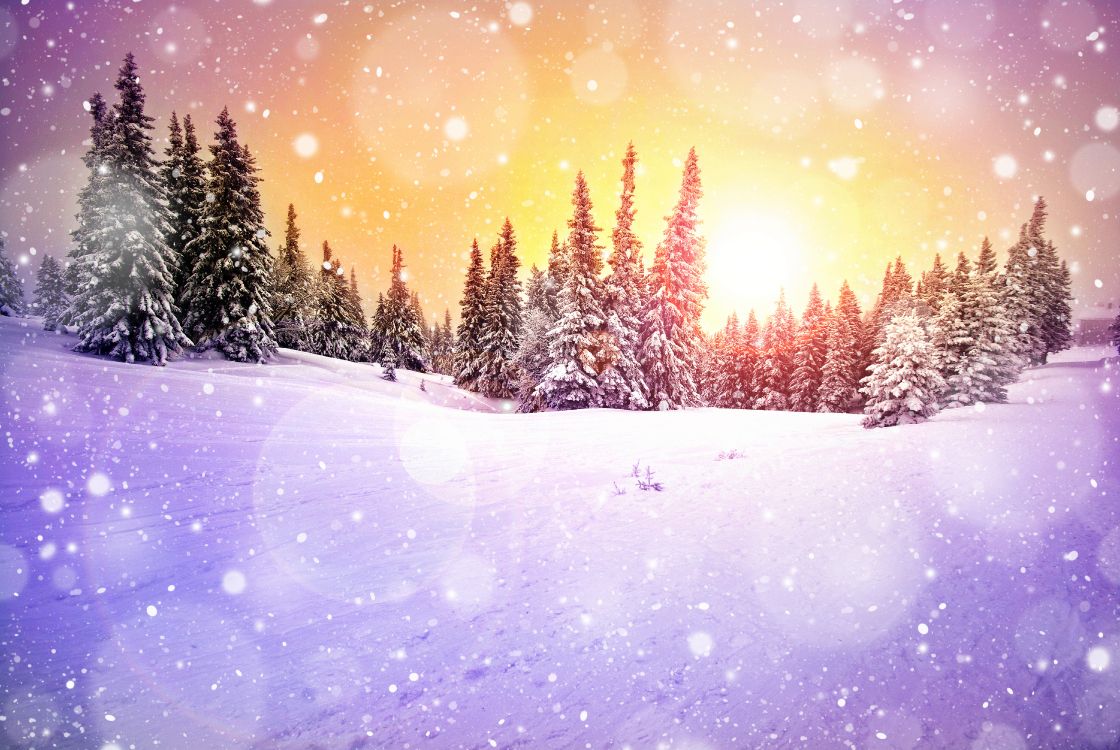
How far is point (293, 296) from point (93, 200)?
22479mm

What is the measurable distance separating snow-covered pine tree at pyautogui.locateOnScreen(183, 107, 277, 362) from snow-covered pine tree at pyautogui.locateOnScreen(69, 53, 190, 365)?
409 cm

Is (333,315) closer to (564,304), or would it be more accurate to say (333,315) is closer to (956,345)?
(564,304)

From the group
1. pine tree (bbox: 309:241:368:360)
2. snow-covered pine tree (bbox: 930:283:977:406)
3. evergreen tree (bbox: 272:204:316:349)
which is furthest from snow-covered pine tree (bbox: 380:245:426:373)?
snow-covered pine tree (bbox: 930:283:977:406)

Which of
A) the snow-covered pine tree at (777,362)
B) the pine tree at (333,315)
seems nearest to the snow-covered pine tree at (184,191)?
the pine tree at (333,315)

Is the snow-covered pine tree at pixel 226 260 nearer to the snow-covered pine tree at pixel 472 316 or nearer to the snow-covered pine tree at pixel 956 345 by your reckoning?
the snow-covered pine tree at pixel 472 316

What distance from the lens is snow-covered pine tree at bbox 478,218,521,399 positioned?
35500 mm

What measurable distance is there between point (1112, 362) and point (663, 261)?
2975 cm

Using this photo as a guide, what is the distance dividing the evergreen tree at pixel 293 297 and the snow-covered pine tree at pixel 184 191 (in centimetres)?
1528

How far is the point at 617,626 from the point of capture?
14.0ft

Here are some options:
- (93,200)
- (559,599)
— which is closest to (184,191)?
(93,200)

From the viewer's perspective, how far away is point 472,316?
37000 mm

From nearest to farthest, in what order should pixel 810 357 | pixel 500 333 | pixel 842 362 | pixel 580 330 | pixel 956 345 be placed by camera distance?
pixel 956 345, pixel 580 330, pixel 500 333, pixel 842 362, pixel 810 357

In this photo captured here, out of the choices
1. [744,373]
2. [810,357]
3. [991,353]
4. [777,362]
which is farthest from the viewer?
[744,373]

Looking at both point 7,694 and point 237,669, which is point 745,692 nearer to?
point 237,669
